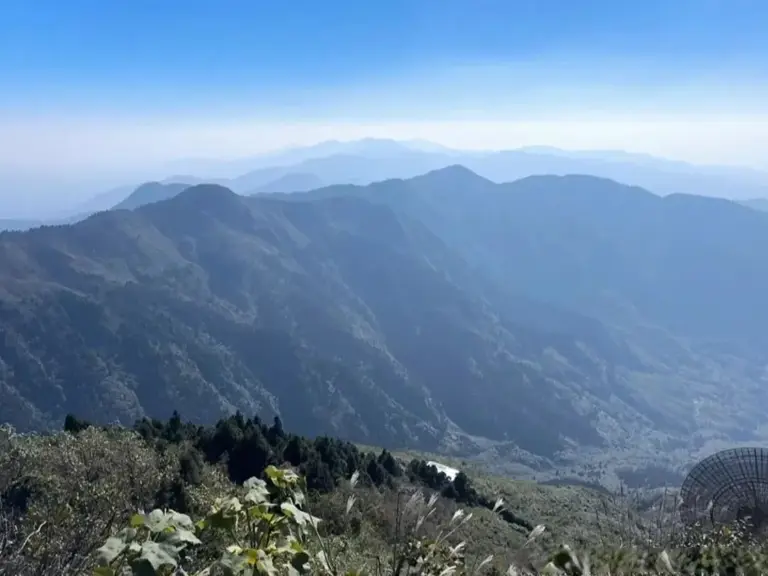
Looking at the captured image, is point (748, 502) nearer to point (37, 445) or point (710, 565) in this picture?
point (710, 565)

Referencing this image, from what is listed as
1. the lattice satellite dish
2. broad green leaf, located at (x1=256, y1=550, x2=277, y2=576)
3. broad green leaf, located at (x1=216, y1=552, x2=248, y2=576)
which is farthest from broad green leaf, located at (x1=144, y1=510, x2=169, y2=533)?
the lattice satellite dish

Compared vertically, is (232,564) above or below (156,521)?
below

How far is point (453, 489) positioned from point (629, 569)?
50.3 meters

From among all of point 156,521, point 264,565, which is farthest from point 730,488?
point 156,521

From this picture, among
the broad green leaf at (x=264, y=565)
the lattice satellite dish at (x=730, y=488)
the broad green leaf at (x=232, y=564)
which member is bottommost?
the lattice satellite dish at (x=730, y=488)

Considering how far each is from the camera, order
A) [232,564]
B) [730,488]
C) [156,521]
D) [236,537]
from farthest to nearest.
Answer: [730,488]
[236,537]
[156,521]
[232,564]

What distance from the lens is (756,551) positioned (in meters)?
11.1

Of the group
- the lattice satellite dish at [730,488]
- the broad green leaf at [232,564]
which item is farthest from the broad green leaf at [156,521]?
the lattice satellite dish at [730,488]

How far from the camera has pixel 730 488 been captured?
82.3ft

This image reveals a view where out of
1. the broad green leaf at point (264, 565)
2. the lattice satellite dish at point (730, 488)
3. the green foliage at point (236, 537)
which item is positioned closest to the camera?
the green foliage at point (236, 537)

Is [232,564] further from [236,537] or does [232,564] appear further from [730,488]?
[730,488]

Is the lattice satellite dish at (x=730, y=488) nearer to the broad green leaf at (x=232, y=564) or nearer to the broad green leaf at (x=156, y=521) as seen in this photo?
the broad green leaf at (x=232, y=564)

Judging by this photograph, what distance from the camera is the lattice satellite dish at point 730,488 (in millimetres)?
23219

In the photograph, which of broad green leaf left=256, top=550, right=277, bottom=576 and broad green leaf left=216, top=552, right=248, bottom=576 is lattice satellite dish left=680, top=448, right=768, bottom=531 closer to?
broad green leaf left=256, top=550, right=277, bottom=576
